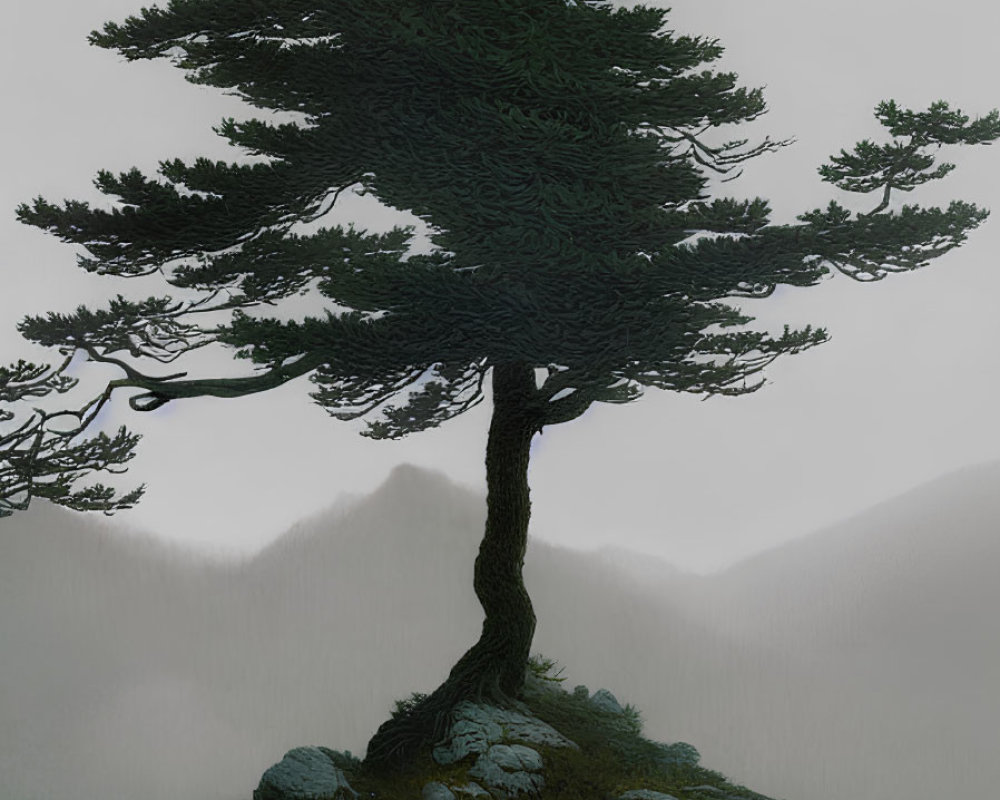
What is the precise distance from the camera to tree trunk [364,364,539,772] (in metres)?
6.19

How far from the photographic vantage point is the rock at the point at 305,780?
18.6ft

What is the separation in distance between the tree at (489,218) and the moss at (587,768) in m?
0.21

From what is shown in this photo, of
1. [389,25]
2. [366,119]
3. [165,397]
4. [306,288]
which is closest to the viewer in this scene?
[389,25]

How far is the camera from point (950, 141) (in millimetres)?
5180

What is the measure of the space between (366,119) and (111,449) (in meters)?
2.59

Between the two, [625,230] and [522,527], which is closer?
[625,230]

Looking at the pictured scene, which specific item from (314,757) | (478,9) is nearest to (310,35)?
(478,9)

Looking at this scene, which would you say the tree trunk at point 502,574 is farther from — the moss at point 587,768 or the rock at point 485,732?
the moss at point 587,768

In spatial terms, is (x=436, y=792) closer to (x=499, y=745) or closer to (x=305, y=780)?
(x=499, y=745)

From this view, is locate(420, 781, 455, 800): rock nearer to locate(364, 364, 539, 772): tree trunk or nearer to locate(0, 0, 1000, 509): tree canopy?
locate(364, 364, 539, 772): tree trunk

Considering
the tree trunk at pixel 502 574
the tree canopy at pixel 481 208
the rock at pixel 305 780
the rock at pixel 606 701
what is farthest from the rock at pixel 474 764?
the tree canopy at pixel 481 208

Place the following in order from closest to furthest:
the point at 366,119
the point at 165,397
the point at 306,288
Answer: the point at 366,119
the point at 165,397
the point at 306,288

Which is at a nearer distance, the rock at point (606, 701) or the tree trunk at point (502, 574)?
the tree trunk at point (502, 574)

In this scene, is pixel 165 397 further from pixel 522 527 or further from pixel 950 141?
pixel 950 141
